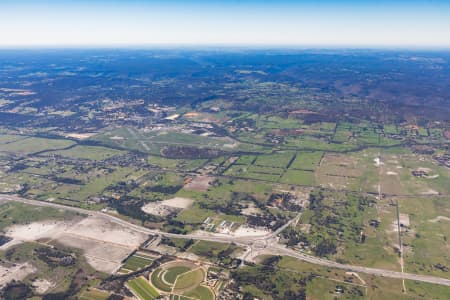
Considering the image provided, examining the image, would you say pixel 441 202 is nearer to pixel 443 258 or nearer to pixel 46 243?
pixel 443 258

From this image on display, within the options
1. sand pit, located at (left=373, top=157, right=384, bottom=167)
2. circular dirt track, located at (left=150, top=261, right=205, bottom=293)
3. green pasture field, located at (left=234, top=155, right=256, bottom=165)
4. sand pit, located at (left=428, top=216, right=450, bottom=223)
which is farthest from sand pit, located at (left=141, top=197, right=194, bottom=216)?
sand pit, located at (left=373, top=157, right=384, bottom=167)

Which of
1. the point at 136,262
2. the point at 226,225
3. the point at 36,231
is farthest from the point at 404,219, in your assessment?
the point at 36,231

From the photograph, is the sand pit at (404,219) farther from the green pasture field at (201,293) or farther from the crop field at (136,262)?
the crop field at (136,262)

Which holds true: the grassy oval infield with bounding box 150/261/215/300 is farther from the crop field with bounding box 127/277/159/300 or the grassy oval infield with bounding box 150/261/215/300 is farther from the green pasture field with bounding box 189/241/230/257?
the green pasture field with bounding box 189/241/230/257

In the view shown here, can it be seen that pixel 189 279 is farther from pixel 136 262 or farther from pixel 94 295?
pixel 94 295

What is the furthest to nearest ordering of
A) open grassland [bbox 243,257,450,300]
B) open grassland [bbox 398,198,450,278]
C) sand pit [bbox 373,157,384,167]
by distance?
sand pit [bbox 373,157,384,167], open grassland [bbox 398,198,450,278], open grassland [bbox 243,257,450,300]

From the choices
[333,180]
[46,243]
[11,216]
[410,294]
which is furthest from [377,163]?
[11,216]
